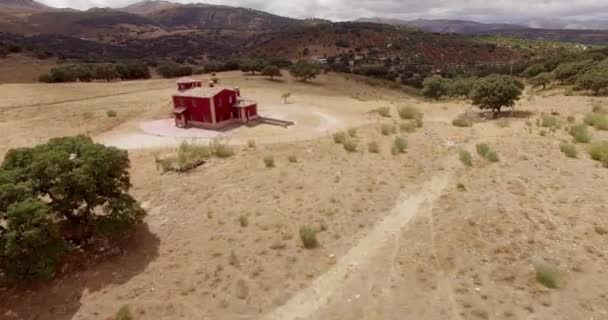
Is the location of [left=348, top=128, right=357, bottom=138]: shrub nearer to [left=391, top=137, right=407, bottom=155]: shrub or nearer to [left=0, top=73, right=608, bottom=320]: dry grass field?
[left=0, top=73, right=608, bottom=320]: dry grass field

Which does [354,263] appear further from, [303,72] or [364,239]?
[303,72]

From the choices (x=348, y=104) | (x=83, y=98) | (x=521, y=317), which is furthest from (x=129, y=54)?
(x=521, y=317)

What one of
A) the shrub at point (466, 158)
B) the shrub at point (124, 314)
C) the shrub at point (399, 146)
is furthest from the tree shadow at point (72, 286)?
the shrub at point (466, 158)

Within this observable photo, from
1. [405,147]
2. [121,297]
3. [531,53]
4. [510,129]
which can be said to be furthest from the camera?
[531,53]

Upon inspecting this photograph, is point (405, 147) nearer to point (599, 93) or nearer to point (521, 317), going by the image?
point (521, 317)

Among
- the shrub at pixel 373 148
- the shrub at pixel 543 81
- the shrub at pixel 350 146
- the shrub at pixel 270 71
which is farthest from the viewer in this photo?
the shrub at pixel 270 71

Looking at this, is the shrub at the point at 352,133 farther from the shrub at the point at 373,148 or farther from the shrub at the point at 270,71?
the shrub at the point at 270,71
